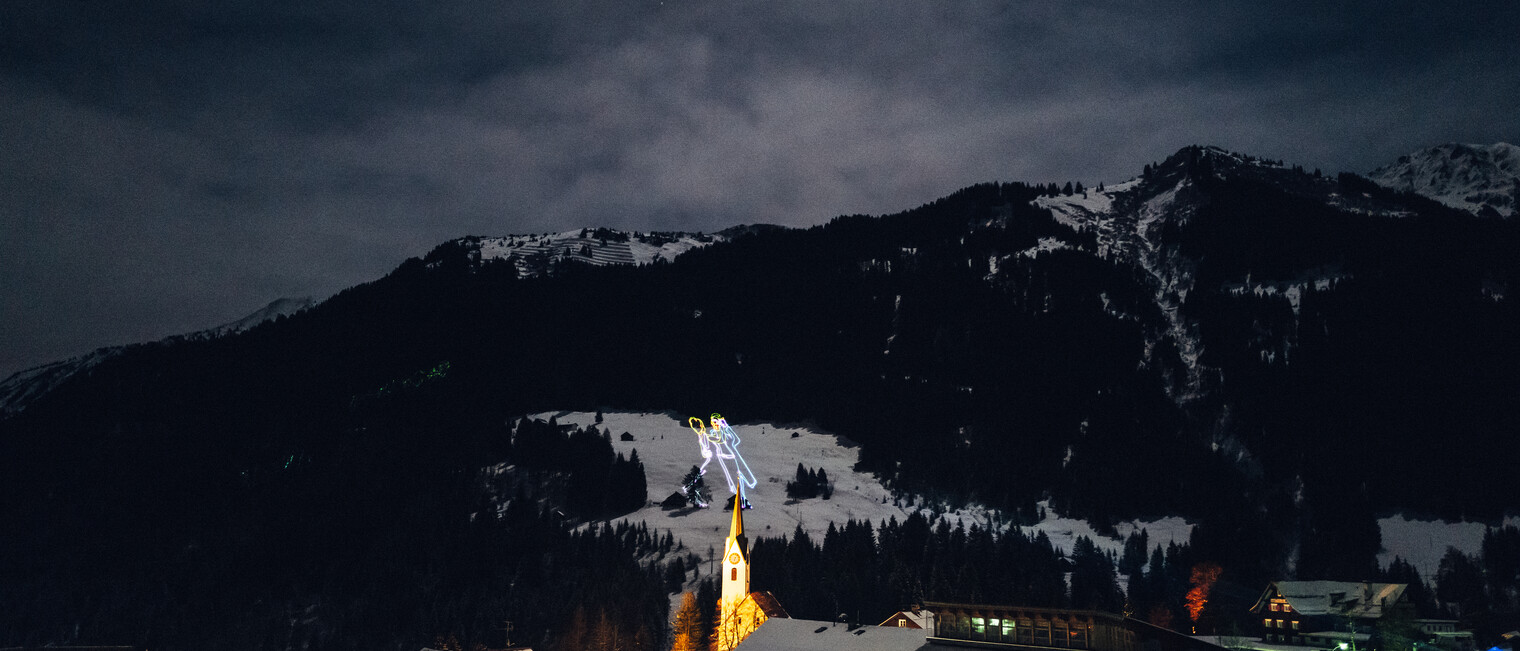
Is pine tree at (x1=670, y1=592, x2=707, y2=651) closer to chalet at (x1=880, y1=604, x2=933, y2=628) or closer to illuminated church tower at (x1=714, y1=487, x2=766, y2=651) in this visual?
illuminated church tower at (x1=714, y1=487, x2=766, y2=651)

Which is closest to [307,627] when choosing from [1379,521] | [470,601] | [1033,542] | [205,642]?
[205,642]

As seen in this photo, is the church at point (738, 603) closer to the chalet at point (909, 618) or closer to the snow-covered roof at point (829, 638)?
the chalet at point (909, 618)

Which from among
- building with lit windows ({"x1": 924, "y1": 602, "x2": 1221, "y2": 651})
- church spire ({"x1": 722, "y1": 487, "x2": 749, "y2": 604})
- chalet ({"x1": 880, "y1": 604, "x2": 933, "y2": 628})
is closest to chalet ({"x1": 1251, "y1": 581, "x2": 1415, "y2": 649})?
chalet ({"x1": 880, "y1": 604, "x2": 933, "y2": 628})

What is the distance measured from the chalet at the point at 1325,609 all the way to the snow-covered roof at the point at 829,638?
184 feet

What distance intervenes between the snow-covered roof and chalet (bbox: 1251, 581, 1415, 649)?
56.2m

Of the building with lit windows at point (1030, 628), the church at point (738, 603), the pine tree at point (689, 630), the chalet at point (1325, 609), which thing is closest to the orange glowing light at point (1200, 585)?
the chalet at point (1325, 609)

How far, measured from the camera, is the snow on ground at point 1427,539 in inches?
6910

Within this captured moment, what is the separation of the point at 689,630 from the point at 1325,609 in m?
73.7

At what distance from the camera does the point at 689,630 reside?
131 meters

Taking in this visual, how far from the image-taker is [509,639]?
146 meters

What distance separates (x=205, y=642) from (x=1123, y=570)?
146797 millimetres

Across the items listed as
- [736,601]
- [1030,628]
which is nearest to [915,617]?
[736,601]

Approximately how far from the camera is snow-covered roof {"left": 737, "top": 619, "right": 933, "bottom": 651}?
98312mm

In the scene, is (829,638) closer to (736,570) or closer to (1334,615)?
(736,570)
